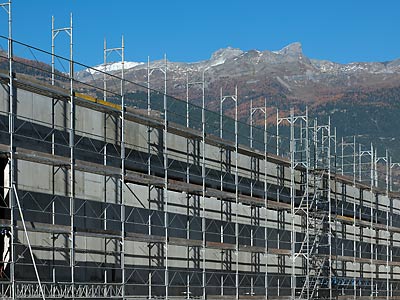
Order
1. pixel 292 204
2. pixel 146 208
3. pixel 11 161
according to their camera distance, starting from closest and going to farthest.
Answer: pixel 11 161, pixel 146 208, pixel 292 204

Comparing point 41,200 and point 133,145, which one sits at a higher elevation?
point 133,145

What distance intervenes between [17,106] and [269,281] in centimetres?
2693

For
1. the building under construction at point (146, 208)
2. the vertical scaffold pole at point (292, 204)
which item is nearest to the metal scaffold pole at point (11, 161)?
the building under construction at point (146, 208)

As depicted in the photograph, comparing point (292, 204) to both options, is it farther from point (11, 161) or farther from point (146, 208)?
point (11, 161)

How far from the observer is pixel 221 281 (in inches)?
2106

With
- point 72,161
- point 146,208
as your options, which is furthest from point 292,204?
point 72,161

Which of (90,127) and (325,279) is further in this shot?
(325,279)

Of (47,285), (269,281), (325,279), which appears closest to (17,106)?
(47,285)

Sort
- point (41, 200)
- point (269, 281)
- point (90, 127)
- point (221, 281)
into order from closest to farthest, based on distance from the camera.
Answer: point (41, 200), point (90, 127), point (221, 281), point (269, 281)

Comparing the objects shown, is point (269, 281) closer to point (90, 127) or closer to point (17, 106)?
point (90, 127)

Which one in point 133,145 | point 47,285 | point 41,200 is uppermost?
point 133,145

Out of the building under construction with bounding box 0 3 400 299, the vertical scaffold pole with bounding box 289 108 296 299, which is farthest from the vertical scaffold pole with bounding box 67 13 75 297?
the vertical scaffold pole with bounding box 289 108 296 299

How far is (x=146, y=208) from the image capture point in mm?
46781

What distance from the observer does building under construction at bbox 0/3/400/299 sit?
125 feet
